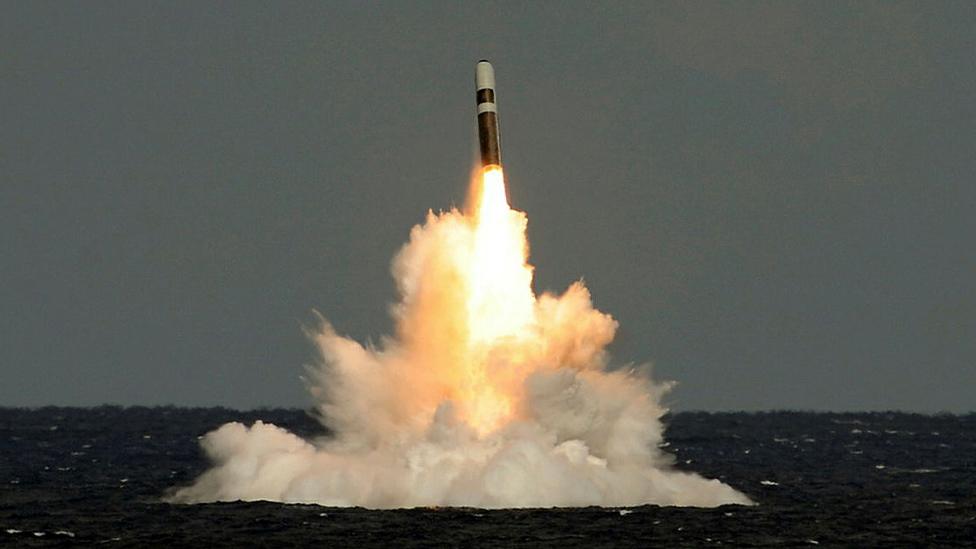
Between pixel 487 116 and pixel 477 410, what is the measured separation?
9.18m

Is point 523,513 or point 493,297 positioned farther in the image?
point 493,297

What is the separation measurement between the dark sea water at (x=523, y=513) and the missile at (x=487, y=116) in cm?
1202

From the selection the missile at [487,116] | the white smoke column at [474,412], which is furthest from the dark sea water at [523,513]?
the missile at [487,116]

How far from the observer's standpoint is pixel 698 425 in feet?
491

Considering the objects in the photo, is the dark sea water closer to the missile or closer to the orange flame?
the orange flame

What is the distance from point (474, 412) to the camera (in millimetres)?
60781

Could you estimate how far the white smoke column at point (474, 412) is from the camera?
5847 centimetres

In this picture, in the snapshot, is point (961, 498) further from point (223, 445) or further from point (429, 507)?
point (223, 445)

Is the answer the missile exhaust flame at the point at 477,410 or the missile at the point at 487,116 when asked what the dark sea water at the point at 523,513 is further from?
the missile at the point at 487,116

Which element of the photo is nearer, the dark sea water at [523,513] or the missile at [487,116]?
the dark sea water at [523,513]

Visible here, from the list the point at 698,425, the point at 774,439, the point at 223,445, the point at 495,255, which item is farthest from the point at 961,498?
the point at 698,425

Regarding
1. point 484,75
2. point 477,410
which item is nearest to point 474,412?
point 477,410

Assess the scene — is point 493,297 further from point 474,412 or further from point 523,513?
point 523,513

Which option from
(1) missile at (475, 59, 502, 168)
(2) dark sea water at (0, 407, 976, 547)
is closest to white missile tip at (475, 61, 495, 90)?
(1) missile at (475, 59, 502, 168)
